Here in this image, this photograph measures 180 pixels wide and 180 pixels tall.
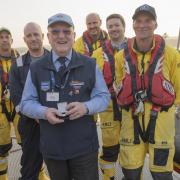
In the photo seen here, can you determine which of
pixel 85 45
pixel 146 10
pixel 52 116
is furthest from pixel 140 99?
pixel 85 45

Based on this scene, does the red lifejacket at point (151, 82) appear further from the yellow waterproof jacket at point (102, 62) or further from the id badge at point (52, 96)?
the id badge at point (52, 96)

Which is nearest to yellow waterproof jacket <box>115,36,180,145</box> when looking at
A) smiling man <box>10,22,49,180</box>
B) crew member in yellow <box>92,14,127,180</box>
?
crew member in yellow <box>92,14,127,180</box>

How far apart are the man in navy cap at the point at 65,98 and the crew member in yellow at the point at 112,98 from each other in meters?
1.01

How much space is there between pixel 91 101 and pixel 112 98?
3.94ft

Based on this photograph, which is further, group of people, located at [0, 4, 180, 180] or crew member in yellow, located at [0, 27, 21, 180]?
crew member in yellow, located at [0, 27, 21, 180]

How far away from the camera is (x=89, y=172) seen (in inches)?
95.0

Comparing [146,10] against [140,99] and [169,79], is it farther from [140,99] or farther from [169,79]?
[140,99]

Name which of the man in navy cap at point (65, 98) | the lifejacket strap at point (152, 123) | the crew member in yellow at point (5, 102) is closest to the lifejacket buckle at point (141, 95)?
the lifejacket strap at point (152, 123)

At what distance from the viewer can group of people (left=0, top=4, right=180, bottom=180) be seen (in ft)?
7.45

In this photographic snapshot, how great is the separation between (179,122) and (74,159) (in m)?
1.47

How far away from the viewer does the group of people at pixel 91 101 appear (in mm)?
2271

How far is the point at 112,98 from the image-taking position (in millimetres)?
3455

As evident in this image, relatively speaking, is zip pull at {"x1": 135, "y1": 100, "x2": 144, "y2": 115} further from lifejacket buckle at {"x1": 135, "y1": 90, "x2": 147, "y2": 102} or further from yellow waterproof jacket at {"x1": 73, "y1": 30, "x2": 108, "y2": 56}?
yellow waterproof jacket at {"x1": 73, "y1": 30, "x2": 108, "y2": 56}

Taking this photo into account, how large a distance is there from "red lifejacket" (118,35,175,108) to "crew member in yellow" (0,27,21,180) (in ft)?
4.77
